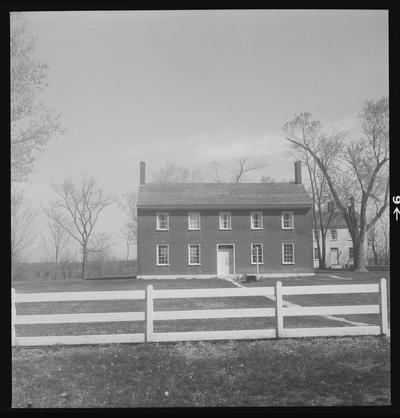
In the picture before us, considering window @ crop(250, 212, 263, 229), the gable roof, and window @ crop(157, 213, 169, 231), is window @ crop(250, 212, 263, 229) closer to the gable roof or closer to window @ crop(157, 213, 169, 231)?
the gable roof

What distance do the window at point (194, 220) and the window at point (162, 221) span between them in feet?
5.81

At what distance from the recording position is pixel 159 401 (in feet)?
21.3

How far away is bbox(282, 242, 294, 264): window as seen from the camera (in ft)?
102

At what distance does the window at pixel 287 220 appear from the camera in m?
31.7

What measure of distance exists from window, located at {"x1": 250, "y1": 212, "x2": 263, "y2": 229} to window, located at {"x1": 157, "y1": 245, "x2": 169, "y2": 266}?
6.95 metres

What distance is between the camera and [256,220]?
3153cm

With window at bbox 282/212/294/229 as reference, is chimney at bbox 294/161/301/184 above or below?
above

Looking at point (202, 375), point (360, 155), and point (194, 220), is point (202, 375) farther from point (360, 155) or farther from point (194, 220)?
point (194, 220)

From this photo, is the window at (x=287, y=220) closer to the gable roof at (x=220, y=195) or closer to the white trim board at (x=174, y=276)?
the gable roof at (x=220, y=195)

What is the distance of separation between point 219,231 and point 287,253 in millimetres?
5619

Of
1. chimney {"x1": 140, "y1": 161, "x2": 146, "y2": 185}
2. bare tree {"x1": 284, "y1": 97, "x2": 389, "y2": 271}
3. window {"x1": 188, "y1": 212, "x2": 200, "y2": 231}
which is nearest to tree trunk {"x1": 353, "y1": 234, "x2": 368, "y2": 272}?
bare tree {"x1": 284, "y1": 97, "x2": 389, "y2": 271}
